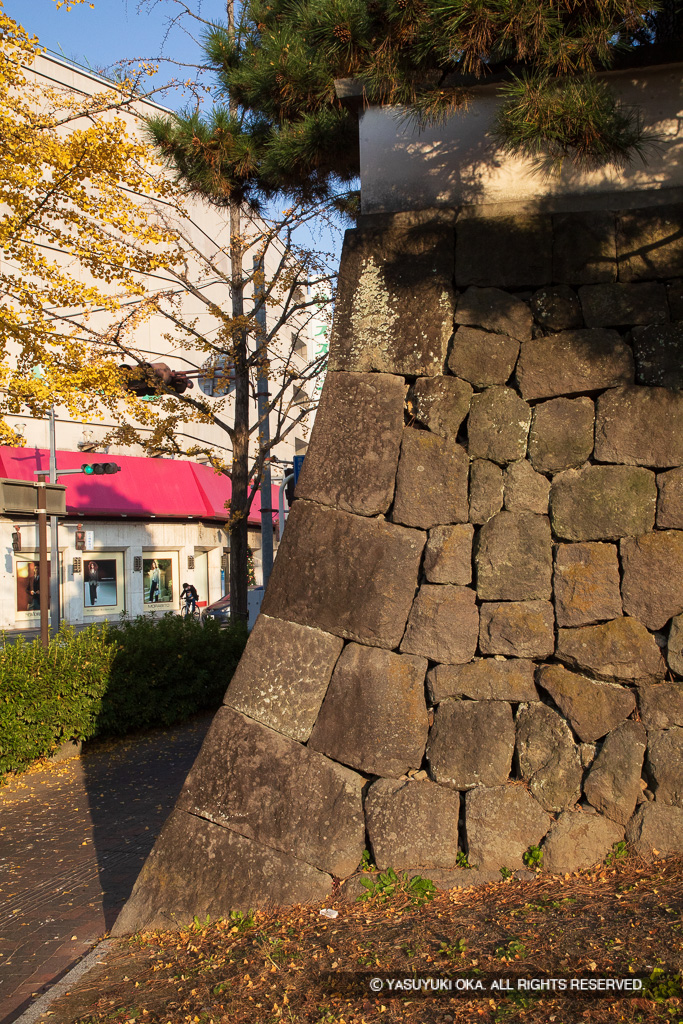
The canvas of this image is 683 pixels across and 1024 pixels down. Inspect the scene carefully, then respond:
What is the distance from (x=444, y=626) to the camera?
144 inches

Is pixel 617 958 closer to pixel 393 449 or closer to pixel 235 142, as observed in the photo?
pixel 393 449

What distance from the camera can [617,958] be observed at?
2.74 m

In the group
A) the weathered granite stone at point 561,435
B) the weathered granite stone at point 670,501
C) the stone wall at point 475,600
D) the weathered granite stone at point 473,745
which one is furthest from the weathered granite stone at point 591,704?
the weathered granite stone at point 561,435

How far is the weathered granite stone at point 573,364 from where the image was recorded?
3746 mm

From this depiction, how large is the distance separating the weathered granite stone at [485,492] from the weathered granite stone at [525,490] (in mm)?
42

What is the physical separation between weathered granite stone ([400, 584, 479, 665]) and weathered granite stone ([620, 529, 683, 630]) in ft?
2.35

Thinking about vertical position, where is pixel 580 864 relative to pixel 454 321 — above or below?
below

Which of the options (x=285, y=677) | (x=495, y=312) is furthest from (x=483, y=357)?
(x=285, y=677)

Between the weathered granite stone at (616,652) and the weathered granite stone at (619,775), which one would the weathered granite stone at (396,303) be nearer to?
the weathered granite stone at (616,652)

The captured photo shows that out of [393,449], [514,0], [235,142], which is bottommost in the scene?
[393,449]

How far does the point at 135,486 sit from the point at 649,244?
2147 centimetres

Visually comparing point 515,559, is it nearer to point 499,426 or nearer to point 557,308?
point 499,426

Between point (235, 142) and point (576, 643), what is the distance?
15.2 feet

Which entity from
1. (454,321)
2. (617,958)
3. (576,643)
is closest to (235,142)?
(454,321)
